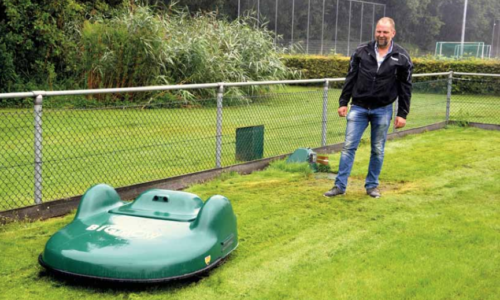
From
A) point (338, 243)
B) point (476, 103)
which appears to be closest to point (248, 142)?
point (338, 243)

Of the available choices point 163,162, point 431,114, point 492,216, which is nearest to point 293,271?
point 492,216

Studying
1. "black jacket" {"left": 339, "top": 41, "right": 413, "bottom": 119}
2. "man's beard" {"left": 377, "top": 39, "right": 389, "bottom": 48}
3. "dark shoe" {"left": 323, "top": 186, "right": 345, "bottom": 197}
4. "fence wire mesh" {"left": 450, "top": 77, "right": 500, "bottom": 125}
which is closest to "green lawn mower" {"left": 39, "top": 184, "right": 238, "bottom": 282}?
"dark shoe" {"left": 323, "top": 186, "right": 345, "bottom": 197}

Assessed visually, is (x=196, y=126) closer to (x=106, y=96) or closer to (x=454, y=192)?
→ (x=454, y=192)

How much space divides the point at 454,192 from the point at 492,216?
43.6 inches

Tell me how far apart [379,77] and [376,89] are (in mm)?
132

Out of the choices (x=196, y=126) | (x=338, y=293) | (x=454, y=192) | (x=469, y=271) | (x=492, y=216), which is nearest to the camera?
(x=338, y=293)

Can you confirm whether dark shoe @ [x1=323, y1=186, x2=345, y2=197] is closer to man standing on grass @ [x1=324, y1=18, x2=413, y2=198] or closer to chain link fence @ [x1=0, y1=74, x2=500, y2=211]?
man standing on grass @ [x1=324, y1=18, x2=413, y2=198]

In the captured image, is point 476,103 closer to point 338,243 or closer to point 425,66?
point 425,66

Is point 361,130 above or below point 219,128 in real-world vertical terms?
above

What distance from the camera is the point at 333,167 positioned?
8930 millimetres

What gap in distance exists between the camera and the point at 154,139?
954cm

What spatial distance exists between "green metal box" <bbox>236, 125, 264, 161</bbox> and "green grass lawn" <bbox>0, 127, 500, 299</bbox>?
1.27 ft

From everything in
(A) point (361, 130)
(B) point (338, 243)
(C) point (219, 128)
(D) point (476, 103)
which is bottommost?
(D) point (476, 103)

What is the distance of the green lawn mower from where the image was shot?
13.6ft
